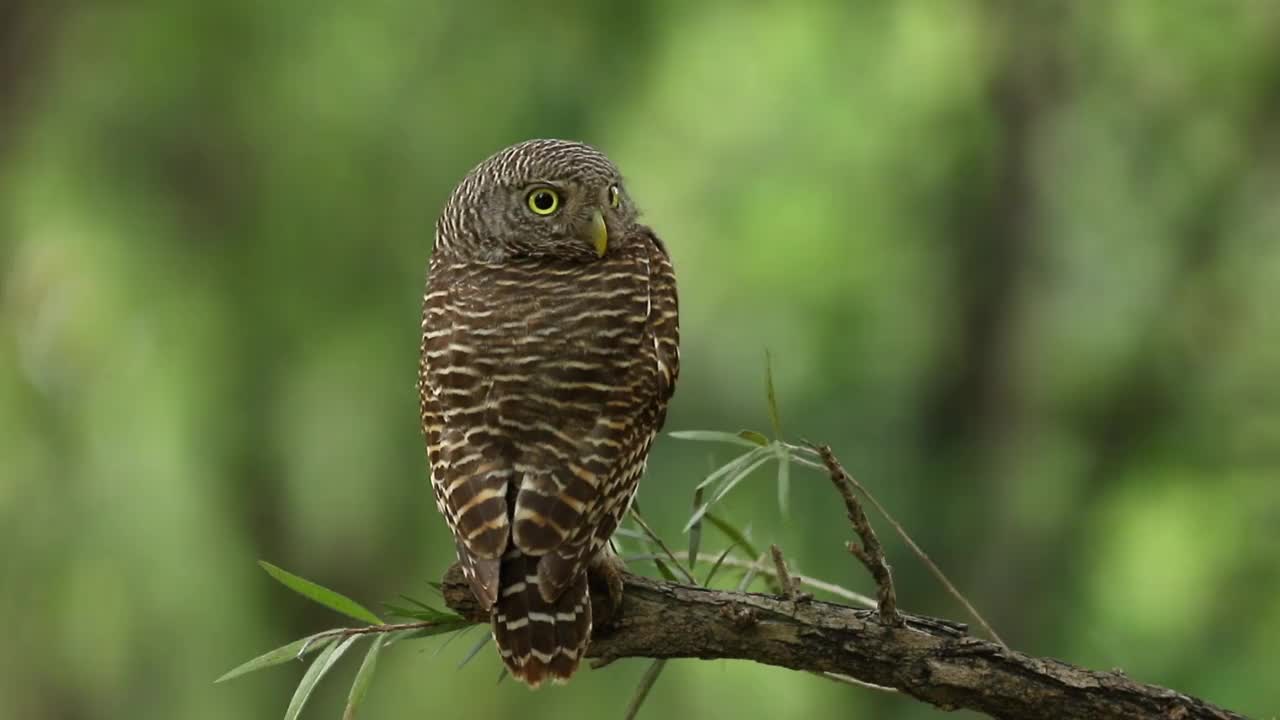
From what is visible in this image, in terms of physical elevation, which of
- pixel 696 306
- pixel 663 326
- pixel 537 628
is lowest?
pixel 696 306

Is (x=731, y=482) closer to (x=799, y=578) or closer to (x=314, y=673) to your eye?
(x=799, y=578)

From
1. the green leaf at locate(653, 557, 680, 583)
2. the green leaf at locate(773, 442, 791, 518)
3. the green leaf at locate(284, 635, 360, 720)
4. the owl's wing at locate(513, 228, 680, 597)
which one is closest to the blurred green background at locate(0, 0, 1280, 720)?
the owl's wing at locate(513, 228, 680, 597)

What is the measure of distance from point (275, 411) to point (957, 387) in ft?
11.2

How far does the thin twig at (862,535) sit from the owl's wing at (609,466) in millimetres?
538

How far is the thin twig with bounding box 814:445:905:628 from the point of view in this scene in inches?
77.6

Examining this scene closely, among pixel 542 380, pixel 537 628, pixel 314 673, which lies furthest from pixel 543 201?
pixel 314 673

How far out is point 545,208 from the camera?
10.2ft

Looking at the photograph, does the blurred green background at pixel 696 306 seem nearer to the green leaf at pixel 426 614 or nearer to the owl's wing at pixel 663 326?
the owl's wing at pixel 663 326

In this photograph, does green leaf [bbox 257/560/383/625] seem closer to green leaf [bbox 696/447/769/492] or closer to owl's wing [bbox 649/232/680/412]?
green leaf [bbox 696/447/769/492]

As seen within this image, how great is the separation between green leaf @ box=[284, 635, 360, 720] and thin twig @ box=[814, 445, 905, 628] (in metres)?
0.76

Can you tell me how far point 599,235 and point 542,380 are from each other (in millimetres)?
448

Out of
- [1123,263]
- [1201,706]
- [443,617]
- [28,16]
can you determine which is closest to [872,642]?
[1201,706]

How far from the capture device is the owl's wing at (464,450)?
2.50 m

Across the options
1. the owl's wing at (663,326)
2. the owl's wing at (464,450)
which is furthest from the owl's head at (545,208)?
the owl's wing at (464,450)
